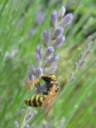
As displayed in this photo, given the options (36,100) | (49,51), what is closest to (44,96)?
(36,100)

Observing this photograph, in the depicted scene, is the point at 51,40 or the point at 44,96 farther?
the point at 44,96

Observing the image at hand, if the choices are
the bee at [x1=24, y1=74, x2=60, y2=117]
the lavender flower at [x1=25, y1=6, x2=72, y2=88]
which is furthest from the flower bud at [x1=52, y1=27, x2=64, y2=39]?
the bee at [x1=24, y1=74, x2=60, y2=117]

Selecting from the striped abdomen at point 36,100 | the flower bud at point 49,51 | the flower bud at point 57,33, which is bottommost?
the striped abdomen at point 36,100

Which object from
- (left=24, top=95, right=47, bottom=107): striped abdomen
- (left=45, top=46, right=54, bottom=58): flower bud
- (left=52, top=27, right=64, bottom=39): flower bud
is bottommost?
(left=24, top=95, right=47, bottom=107): striped abdomen

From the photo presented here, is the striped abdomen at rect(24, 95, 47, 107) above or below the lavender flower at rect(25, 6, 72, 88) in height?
below

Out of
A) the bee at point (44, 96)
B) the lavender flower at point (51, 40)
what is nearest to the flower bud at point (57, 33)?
the lavender flower at point (51, 40)

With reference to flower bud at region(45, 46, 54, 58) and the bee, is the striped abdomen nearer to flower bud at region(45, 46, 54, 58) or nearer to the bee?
the bee

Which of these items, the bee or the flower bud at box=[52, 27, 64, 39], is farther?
the bee

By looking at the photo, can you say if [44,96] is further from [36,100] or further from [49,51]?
[49,51]

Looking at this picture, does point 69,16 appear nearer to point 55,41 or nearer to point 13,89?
point 55,41

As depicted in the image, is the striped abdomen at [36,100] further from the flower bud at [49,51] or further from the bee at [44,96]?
the flower bud at [49,51]

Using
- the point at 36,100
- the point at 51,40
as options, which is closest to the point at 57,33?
the point at 51,40
